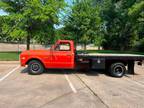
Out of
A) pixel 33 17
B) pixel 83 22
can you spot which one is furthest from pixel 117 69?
pixel 83 22

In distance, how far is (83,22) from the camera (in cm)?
4088

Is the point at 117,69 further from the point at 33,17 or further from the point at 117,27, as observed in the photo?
the point at 117,27

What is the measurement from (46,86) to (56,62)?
150 inches

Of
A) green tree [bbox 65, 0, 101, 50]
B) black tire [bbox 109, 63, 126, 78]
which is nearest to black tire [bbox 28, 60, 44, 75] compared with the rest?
black tire [bbox 109, 63, 126, 78]

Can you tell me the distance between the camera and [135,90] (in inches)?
426

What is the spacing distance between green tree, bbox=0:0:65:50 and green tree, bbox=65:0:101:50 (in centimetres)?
685

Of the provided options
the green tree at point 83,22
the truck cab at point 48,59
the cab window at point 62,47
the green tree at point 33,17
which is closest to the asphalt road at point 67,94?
the truck cab at point 48,59

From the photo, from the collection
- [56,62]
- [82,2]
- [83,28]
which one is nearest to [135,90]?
[56,62]

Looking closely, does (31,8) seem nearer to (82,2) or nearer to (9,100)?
(82,2)

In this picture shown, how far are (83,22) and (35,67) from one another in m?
26.7

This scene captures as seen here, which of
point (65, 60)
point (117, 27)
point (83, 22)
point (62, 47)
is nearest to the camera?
point (65, 60)

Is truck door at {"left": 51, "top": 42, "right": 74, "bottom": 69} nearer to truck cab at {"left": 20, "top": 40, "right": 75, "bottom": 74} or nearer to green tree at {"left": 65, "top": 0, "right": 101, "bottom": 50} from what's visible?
truck cab at {"left": 20, "top": 40, "right": 75, "bottom": 74}

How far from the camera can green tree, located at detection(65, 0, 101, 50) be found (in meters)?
41.0

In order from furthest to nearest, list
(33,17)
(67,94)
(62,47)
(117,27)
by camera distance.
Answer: (117,27) < (33,17) < (62,47) < (67,94)
